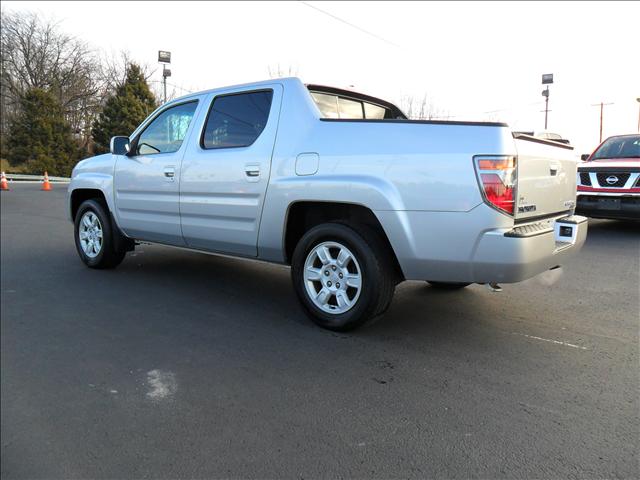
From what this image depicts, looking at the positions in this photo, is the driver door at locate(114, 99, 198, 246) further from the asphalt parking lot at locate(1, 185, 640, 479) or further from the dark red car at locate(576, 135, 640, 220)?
the dark red car at locate(576, 135, 640, 220)

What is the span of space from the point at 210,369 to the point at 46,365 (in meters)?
1.08

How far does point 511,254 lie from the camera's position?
3051mm

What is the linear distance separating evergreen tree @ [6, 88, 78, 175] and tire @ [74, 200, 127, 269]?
25.6 m

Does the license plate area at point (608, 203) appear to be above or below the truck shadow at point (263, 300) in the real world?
above

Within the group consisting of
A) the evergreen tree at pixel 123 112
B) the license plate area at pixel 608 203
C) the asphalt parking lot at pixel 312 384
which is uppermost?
the evergreen tree at pixel 123 112

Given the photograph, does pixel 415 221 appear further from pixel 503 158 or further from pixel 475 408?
pixel 475 408

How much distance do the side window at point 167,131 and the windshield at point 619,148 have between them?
7.53 metres

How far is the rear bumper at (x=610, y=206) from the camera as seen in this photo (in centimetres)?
803

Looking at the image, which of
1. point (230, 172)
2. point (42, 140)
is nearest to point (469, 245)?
point (230, 172)

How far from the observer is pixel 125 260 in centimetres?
656

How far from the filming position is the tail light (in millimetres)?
3031

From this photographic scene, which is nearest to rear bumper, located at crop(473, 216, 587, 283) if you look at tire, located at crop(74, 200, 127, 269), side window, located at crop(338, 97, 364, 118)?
side window, located at crop(338, 97, 364, 118)

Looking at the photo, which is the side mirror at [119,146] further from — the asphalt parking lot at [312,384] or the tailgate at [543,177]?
the tailgate at [543,177]

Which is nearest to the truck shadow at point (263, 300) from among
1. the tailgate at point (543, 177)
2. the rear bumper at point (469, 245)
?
the rear bumper at point (469, 245)
